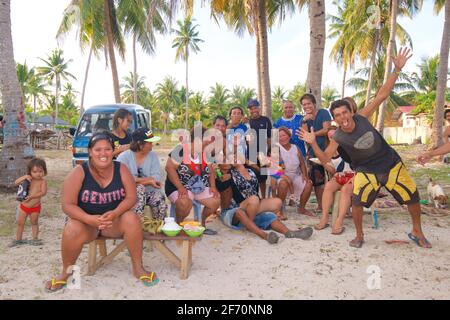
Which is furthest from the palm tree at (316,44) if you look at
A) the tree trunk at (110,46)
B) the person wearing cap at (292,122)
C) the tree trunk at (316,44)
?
the tree trunk at (110,46)

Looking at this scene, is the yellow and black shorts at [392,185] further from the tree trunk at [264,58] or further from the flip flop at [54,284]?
the tree trunk at [264,58]

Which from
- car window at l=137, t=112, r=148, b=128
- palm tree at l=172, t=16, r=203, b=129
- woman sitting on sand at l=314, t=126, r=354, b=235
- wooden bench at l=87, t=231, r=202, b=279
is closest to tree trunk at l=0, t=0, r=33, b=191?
car window at l=137, t=112, r=148, b=128

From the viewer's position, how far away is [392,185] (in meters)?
4.38

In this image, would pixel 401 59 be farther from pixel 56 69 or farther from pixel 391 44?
pixel 56 69

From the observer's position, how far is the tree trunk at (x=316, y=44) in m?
7.89

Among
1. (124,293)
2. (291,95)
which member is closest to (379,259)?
(124,293)

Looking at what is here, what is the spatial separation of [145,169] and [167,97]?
53.1 meters

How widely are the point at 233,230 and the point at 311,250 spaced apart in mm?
1311

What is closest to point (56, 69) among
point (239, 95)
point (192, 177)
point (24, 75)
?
point (24, 75)

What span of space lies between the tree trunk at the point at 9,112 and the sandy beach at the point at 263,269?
2619mm

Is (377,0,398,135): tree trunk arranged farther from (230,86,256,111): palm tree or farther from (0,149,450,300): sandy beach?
(230,86,256,111): palm tree

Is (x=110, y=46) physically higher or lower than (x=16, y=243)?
higher

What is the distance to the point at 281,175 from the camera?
20.2 ft
